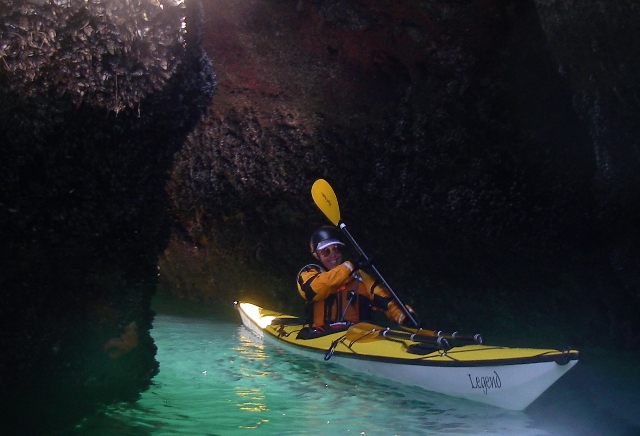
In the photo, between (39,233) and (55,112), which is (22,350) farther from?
(55,112)

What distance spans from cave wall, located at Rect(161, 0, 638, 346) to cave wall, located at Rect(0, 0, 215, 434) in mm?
2845

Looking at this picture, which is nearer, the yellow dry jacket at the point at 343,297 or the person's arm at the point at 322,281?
the person's arm at the point at 322,281

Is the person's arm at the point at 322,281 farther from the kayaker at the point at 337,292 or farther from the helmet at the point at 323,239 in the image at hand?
the helmet at the point at 323,239

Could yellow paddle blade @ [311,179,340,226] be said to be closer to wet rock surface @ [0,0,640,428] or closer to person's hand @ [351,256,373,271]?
person's hand @ [351,256,373,271]

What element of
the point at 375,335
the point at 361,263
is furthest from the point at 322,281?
the point at 375,335

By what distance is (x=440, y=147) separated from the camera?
6.24m

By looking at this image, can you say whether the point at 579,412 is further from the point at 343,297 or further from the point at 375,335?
the point at 343,297

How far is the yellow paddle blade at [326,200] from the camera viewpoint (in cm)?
617

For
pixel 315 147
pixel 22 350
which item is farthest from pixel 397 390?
pixel 315 147

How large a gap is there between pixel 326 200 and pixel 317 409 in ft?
8.95

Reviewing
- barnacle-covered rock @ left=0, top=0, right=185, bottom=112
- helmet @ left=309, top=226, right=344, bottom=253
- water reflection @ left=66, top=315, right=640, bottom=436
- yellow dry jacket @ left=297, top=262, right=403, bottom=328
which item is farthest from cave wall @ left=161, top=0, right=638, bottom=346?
barnacle-covered rock @ left=0, top=0, right=185, bottom=112

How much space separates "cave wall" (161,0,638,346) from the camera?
18.3 feet

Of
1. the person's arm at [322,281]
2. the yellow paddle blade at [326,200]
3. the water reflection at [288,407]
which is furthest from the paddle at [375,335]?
the yellow paddle blade at [326,200]

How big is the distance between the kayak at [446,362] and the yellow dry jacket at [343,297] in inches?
10.5
